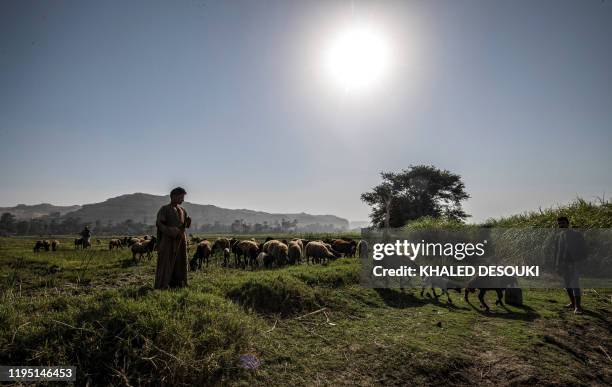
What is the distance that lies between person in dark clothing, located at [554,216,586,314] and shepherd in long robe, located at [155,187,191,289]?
33.2ft

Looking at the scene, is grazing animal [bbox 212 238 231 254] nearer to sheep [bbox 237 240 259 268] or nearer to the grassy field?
sheep [bbox 237 240 259 268]

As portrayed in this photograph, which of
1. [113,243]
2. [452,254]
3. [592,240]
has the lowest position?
[113,243]

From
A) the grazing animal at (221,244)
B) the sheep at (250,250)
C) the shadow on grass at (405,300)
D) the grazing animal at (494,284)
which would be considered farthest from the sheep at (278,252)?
the grazing animal at (494,284)

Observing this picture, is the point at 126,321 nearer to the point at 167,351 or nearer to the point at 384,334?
the point at 167,351

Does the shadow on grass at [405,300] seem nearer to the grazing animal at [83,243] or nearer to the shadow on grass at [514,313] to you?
the shadow on grass at [514,313]

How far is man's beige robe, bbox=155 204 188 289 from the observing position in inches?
278

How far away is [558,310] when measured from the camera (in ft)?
28.3

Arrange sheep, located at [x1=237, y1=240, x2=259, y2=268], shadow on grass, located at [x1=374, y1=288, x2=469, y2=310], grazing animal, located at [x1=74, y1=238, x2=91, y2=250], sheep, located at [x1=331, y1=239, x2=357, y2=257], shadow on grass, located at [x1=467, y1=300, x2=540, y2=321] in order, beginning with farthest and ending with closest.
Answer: grazing animal, located at [x1=74, y1=238, x2=91, y2=250]
sheep, located at [x1=331, y1=239, x2=357, y2=257]
sheep, located at [x1=237, y1=240, x2=259, y2=268]
shadow on grass, located at [x1=374, y1=288, x2=469, y2=310]
shadow on grass, located at [x1=467, y1=300, x2=540, y2=321]

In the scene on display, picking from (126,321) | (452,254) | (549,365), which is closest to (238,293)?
(126,321)

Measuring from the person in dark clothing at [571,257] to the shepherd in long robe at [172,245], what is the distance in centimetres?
1013

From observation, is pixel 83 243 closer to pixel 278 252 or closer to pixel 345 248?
pixel 278 252

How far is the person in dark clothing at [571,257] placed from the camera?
8.29 meters

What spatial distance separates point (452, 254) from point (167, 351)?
53.8 ft

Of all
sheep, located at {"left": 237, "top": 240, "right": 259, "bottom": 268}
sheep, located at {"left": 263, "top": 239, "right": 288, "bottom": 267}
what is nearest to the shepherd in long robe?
sheep, located at {"left": 263, "top": 239, "right": 288, "bottom": 267}
